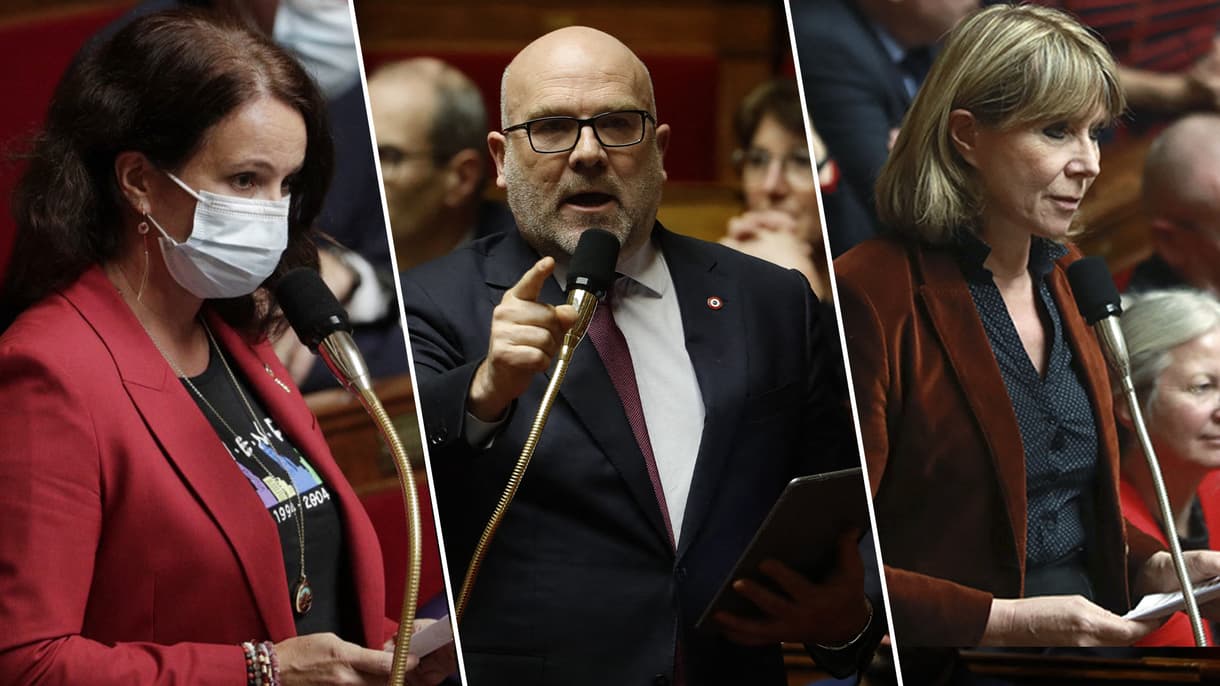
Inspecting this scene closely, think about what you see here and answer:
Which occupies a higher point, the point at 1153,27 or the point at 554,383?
the point at 1153,27

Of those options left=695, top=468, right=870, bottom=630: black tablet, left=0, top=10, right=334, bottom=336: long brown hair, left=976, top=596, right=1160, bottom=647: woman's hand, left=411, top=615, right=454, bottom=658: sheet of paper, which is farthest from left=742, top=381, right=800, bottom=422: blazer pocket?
left=0, top=10, right=334, bottom=336: long brown hair

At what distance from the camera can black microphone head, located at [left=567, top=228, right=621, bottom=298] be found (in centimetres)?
222

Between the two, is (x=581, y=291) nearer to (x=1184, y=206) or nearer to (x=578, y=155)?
(x=578, y=155)

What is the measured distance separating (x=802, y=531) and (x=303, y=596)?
0.86 meters

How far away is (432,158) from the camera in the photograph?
2.82m

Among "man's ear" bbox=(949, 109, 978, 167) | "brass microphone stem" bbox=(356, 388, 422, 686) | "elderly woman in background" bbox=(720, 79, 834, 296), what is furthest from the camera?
"elderly woman in background" bbox=(720, 79, 834, 296)

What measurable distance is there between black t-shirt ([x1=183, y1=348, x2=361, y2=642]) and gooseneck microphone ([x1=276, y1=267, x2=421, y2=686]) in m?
0.16

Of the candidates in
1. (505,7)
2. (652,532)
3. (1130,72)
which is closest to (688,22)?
(505,7)

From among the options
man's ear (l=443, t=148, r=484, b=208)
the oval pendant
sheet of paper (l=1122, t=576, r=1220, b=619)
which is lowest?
the oval pendant

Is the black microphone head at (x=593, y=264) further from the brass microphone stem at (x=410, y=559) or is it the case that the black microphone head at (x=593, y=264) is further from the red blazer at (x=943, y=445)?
the red blazer at (x=943, y=445)

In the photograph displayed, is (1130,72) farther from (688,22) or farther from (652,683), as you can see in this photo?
(652,683)

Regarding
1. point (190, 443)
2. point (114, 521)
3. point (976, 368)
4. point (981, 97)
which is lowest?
point (114, 521)

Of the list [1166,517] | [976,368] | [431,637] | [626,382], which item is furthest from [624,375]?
[1166,517]

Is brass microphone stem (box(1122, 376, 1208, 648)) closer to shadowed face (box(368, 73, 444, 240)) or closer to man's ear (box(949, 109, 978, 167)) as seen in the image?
man's ear (box(949, 109, 978, 167))
